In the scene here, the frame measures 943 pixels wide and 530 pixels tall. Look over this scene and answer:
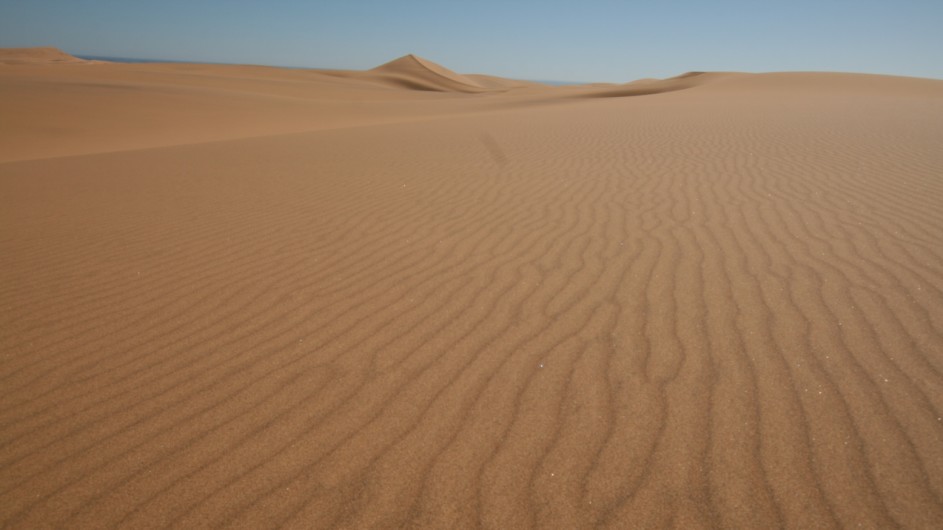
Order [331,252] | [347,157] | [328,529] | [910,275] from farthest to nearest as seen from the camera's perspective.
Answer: [347,157]
[331,252]
[910,275]
[328,529]

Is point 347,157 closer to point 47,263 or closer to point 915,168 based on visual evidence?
point 47,263

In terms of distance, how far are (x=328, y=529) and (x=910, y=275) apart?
12.8 feet

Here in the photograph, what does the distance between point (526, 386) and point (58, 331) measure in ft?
8.96

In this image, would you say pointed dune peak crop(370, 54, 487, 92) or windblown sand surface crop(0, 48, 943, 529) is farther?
pointed dune peak crop(370, 54, 487, 92)

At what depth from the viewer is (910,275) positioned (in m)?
3.45

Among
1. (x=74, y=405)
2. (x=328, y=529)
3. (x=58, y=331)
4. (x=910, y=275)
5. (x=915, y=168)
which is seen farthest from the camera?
(x=915, y=168)

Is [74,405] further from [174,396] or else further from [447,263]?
[447,263]

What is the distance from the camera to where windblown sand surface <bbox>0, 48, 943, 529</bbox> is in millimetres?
1891

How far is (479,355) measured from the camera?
271 centimetres

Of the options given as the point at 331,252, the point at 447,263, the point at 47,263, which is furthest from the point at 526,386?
the point at 47,263

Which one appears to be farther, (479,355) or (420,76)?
(420,76)

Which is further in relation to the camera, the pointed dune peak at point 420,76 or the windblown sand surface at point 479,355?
the pointed dune peak at point 420,76

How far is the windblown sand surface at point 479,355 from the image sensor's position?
1891 mm

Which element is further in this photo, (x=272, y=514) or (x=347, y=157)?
(x=347, y=157)
